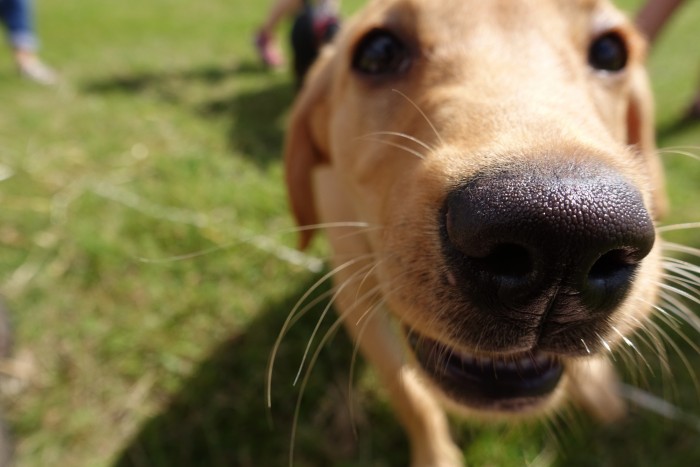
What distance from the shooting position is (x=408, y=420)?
2250mm

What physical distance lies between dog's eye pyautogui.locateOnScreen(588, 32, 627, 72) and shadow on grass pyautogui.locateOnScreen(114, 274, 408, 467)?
186 cm

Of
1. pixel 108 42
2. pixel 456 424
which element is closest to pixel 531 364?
pixel 456 424

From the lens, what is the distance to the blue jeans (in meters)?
6.83

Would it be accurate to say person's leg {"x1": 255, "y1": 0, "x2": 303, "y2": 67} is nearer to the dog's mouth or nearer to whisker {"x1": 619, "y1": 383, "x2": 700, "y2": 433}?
whisker {"x1": 619, "y1": 383, "x2": 700, "y2": 433}

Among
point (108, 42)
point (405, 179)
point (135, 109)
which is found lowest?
point (405, 179)

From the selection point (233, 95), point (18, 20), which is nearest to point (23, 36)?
point (18, 20)

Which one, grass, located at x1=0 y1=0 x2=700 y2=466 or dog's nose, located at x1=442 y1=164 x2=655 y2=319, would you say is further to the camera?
grass, located at x1=0 y1=0 x2=700 y2=466

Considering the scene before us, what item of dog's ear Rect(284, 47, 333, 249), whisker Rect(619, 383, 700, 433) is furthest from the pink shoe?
whisker Rect(619, 383, 700, 433)

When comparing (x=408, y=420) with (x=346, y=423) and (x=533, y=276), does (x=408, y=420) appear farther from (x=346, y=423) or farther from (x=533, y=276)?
(x=533, y=276)

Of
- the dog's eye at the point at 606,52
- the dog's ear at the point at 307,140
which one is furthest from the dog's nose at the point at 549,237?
the dog's ear at the point at 307,140

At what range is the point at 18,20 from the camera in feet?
22.6

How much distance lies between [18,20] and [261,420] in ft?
23.2

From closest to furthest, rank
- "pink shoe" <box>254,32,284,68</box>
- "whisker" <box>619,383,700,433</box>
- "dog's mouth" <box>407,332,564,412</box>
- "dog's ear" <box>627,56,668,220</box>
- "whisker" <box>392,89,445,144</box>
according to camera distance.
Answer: "whisker" <box>392,89,445,144</box>, "dog's mouth" <box>407,332,564,412</box>, "dog's ear" <box>627,56,668,220</box>, "whisker" <box>619,383,700,433</box>, "pink shoe" <box>254,32,284,68</box>

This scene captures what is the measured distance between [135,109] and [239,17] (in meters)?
6.18
